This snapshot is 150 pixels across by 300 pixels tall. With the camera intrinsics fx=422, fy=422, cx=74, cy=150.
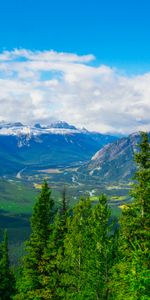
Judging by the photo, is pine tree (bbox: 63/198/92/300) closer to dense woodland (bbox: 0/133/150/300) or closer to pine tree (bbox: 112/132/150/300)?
dense woodland (bbox: 0/133/150/300)

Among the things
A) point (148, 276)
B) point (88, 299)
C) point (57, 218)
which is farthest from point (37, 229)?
point (148, 276)

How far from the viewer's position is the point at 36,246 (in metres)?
56.3

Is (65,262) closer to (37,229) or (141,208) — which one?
(37,229)

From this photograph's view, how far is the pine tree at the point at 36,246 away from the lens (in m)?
55.4

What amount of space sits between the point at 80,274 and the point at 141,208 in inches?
653

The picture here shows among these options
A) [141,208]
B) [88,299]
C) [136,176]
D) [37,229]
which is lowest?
[88,299]

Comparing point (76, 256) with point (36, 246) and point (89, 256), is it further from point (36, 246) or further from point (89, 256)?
point (36, 246)

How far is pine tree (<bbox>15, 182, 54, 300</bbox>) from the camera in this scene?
55.4 meters

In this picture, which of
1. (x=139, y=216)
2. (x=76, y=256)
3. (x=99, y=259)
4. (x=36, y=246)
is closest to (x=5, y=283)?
(x=36, y=246)

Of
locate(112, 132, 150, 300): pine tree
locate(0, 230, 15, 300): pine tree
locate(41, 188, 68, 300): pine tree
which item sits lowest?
locate(0, 230, 15, 300): pine tree

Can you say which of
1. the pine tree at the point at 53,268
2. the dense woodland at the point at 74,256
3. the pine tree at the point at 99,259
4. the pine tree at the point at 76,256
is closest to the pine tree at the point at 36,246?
the dense woodland at the point at 74,256

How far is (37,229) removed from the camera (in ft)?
187

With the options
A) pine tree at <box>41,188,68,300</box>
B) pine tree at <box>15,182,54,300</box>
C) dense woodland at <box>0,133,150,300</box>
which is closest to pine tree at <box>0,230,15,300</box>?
dense woodland at <box>0,133,150,300</box>

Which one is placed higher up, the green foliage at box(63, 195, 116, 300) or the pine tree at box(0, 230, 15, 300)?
the green foliage at box(63, 195, 116, 300)
